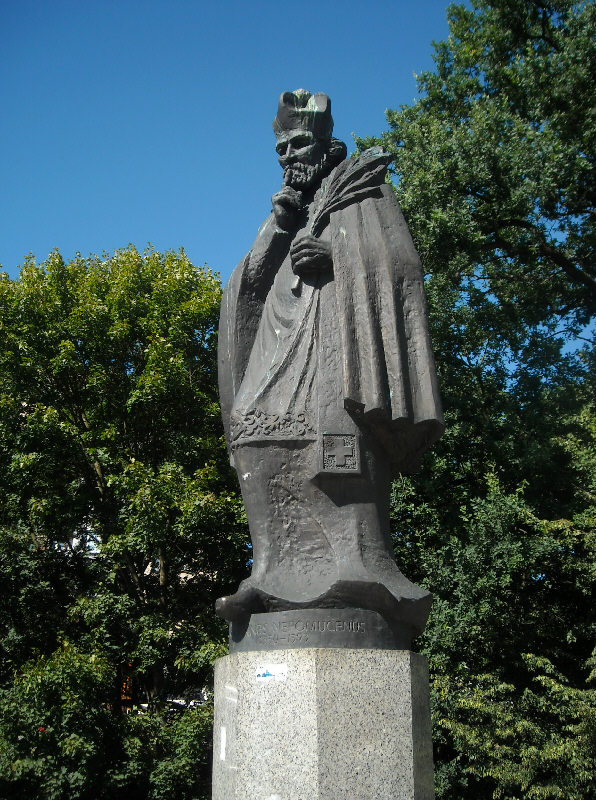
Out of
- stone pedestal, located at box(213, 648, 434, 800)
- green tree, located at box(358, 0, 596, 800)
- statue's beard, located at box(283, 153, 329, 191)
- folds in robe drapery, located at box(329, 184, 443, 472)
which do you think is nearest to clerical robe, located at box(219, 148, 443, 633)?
folds in robe drapery, located at box(329, 184, 443, 472)

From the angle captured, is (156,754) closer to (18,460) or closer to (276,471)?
(18,460)

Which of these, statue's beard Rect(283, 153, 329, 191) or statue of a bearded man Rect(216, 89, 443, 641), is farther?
statue's beard Rect(283, 153, 329, 191)

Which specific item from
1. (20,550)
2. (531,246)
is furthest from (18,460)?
(531,246)

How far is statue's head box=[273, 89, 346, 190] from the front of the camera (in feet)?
18.2

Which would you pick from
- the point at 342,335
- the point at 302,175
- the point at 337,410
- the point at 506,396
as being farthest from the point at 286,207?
the point at 506,396

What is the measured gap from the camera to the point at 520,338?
51.4 feet

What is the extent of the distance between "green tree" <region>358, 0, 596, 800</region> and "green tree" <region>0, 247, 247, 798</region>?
398 cm

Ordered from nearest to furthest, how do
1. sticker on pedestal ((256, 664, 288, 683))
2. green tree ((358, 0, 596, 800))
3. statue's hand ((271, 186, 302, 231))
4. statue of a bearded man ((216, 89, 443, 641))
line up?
1. sticker on pedestal ((256, 664, 288, 683))
2. statue of a bearded man ((216, 89, 443, 641))
3. statue's hand ((271, 186, 302, 231))
4. green tree ((358, 0, 596, 800))

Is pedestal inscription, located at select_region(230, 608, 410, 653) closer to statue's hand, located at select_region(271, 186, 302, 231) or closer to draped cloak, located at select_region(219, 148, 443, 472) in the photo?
draped cloak, located at select_region(219, 148, 443, 472)

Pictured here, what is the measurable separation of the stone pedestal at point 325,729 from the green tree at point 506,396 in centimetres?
880

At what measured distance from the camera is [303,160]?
219 inches

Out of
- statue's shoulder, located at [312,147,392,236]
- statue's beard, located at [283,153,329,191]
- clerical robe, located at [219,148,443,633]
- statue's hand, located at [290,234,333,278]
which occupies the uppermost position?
statue's beard, located at [283,153,329,191]

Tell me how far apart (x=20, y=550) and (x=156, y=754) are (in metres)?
4.48

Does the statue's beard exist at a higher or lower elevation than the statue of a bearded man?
higher
